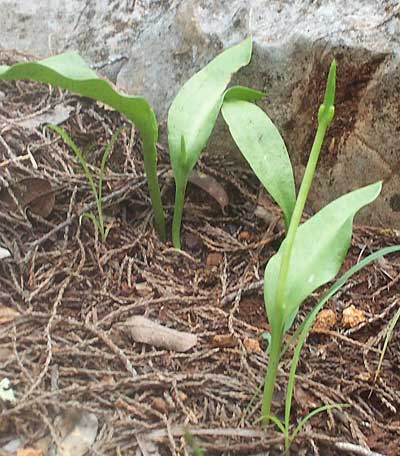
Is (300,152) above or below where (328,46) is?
below

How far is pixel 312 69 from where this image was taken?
4.76ft

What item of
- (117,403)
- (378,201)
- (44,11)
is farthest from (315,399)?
(44,11)

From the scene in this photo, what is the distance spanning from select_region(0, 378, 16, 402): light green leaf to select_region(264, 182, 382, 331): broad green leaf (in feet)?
1.18

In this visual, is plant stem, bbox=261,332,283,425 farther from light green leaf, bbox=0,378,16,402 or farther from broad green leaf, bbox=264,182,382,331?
light green leaf, bbox=0,378,16,402

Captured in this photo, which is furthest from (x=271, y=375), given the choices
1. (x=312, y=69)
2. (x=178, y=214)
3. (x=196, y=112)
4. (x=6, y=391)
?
(x=312, y=69)

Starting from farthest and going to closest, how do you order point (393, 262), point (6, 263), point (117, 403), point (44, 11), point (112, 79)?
1. point (44, 11)
2. point (112, 79)
3. point (393, 262)
4. point (6, 263)
5. point (117, 403)

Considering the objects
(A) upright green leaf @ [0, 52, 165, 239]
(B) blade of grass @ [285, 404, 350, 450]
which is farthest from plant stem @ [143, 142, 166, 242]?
(B) blade of grass @ [285, 404, 350, 450]

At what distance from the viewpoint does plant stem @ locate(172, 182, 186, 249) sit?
1.36 m

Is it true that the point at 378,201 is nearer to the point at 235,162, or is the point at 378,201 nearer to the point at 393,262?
the point at 393,262

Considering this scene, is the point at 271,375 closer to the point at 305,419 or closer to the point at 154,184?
the point at 305,419

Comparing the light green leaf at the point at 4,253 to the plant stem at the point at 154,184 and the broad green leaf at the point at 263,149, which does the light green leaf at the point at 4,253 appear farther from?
the broad green leaf at the point at 263,149

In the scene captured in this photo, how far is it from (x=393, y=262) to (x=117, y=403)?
A: 0.62 meters

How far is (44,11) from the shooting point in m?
1.84

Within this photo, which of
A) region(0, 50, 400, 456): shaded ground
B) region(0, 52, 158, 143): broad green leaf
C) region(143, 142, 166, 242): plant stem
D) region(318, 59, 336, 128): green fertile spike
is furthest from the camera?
region(143, 142, 166, 242): plant stem
